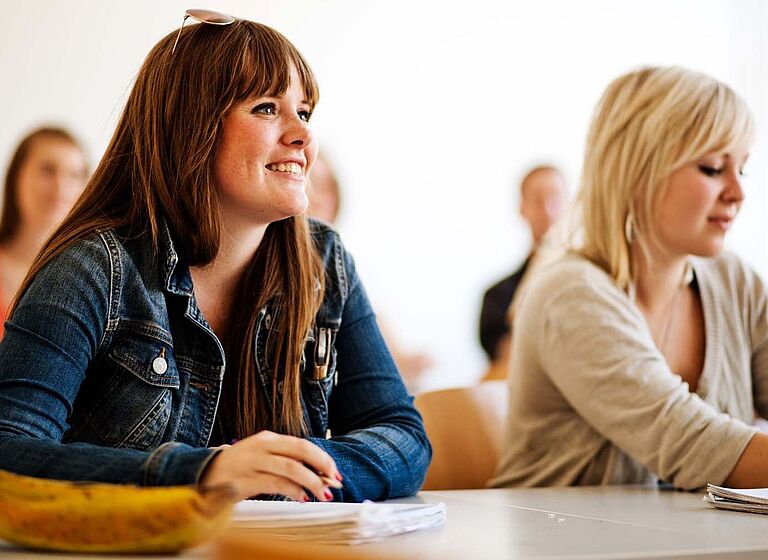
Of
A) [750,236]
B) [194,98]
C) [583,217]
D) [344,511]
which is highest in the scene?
[194,98]

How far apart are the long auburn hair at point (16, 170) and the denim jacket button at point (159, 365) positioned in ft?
7.59

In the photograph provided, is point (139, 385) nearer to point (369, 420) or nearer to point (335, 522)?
point (369, 420)

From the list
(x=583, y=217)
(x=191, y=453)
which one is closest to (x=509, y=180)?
(x=583, y=217)

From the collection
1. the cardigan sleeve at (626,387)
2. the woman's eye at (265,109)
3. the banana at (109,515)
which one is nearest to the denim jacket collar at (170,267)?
the woman's eye at (265,109)

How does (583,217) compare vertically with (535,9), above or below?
below

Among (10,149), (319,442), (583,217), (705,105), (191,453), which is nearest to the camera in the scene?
(191,453)

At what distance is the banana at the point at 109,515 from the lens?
2.55 feet

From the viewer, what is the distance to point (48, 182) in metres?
3.54

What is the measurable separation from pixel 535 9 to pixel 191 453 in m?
4.02

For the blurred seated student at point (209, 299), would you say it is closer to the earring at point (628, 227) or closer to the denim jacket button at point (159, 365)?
the denim jacket button at point (159, 365)

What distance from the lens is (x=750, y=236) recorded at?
487cm

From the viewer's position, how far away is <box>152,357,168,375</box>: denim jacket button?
137cm

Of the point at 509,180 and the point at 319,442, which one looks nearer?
the point at 319,442

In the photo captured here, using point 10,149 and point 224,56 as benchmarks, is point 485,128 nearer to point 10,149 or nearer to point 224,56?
point 10,149
